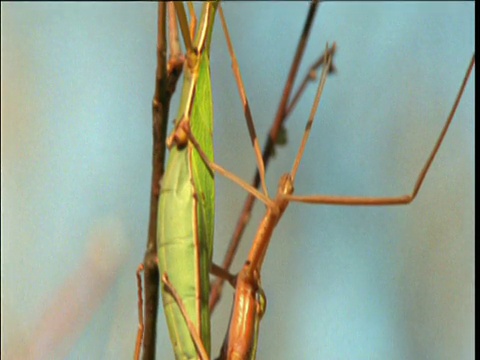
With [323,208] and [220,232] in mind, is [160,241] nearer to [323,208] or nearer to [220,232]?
[220,232]

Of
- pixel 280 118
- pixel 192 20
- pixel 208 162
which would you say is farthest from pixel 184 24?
pixel 280 118

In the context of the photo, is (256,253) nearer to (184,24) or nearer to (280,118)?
(184,24)

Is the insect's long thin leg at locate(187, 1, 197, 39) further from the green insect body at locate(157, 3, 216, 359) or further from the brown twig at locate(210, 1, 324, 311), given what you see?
the brown twig at locate(210, 1, 324, 311)

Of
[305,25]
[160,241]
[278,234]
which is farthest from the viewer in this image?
[278,234]

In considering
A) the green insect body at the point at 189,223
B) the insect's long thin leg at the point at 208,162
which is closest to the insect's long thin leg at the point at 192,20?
the green insect body at the point at 189,223

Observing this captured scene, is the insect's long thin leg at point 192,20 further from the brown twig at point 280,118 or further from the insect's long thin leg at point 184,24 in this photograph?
the brown twig at point 280,118

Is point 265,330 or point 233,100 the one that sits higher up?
point 233,100

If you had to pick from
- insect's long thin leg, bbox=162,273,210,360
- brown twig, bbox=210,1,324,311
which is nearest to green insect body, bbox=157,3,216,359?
insect's long thin leg, bbox=162,273,210,360

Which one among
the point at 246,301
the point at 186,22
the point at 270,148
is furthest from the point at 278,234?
the point at 186,22
